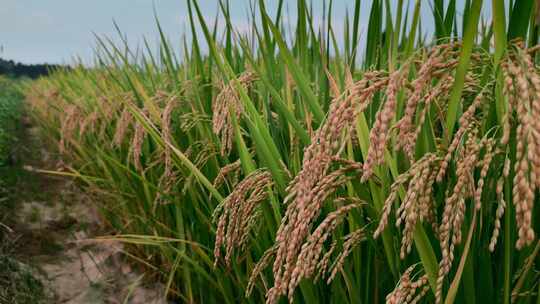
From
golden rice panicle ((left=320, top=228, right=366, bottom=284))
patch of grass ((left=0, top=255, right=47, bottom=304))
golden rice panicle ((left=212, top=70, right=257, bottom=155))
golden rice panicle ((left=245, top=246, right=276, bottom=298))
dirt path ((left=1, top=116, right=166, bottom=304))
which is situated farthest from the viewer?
dirt path ((left=1, top=116, right=166, bottom=304))

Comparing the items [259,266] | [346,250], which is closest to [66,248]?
[259,266]

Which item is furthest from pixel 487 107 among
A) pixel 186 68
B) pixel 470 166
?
pixel 186 68

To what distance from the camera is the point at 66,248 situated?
4.12 metres

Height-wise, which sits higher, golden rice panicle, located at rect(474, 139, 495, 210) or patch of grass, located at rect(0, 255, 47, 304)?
golden rice panicle, located at rect(474, 139, 495, 210)

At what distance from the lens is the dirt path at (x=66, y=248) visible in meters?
3.34

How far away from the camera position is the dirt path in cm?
334

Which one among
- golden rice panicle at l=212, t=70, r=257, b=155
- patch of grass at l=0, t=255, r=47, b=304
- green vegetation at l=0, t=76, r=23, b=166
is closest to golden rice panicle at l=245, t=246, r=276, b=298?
golden rice panicle at l=212, t=70, r=257, b=155

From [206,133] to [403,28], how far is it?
3.45ft

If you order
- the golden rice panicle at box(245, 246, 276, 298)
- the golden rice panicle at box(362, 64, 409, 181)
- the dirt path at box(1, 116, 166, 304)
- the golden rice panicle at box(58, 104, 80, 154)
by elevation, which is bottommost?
the dirt path at box(1, 116, 166, 304)

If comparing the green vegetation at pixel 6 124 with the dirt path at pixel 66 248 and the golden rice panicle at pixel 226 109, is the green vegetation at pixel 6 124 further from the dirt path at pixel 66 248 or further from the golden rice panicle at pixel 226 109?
the golden rice panicle at pixel 226 109

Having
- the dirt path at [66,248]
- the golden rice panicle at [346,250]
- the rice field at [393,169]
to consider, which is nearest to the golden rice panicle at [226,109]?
the rice field at [393,169]

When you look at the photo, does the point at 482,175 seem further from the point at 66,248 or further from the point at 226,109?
the point at 66,248

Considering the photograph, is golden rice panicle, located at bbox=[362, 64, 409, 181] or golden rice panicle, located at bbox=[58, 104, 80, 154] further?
golden rice panicle, located at bbox=[58, 104, 80, 154]

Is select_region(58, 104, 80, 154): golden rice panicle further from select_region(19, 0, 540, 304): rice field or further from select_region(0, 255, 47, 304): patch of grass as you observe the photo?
select_region(19, 0, 540, 304): rice field
